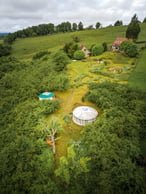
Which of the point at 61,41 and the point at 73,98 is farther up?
the point at 61,41

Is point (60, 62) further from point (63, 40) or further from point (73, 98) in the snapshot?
point (63, 40)

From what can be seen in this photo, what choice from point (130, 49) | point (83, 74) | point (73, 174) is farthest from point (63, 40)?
point (73, 174)

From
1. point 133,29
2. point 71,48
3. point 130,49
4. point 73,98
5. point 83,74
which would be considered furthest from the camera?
point 133,29

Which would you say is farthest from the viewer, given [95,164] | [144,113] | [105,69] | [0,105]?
[105,69]

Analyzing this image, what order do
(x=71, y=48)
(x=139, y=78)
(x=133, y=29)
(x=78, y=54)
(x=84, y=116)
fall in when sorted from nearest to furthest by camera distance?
(x=84, y=116) < (x=139, y=78) < (x=78, y=54) < (x=71, y=48) < (x=133, y=29)

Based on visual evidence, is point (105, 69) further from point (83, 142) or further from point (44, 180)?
point (44, 180)

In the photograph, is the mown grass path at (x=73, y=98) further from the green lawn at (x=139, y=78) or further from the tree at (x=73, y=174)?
the green lawn at (x=139, y=78)

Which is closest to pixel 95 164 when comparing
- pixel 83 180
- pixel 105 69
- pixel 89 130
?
pixel 83 180

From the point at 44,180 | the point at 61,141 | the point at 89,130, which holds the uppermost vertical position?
the point at 89,130
